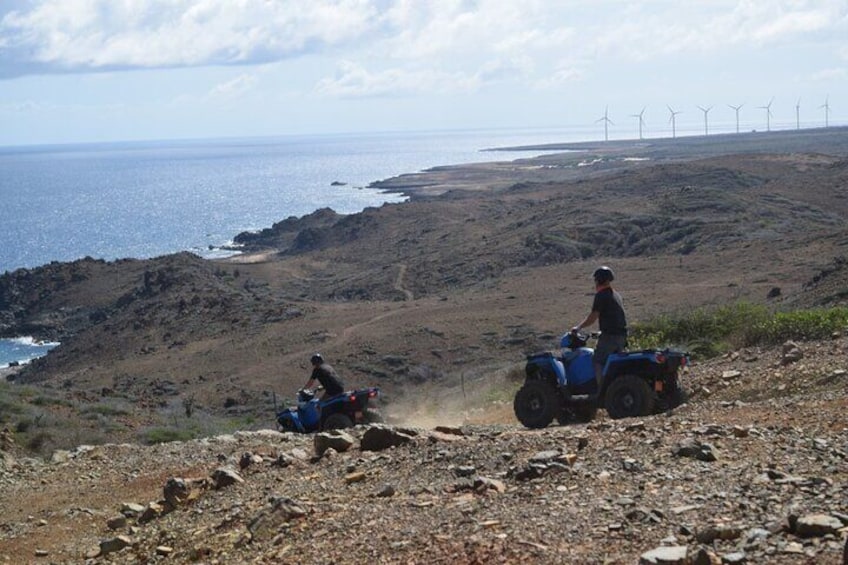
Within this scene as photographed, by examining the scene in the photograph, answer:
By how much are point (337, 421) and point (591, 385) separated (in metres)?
4.06

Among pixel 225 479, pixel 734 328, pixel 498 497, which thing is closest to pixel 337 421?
pixel 225 479

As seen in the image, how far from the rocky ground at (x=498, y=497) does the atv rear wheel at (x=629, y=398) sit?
57cm

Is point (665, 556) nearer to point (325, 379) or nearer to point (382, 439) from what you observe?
point (382, 439)

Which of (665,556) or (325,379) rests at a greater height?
(665,556)

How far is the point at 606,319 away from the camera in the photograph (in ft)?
43.1

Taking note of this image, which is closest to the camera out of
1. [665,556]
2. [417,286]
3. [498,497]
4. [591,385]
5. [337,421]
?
[665,556]

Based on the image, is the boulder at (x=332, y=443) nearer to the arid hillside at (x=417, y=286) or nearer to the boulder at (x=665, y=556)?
the boulder at (x=665, y=556)

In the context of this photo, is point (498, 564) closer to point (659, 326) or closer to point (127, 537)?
point (127, 537)

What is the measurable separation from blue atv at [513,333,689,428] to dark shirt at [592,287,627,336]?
39 centimetres

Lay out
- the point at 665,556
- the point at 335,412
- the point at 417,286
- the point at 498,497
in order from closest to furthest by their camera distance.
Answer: the point at 665,556 < the point at 498,497 < the point at 335,412 < the point at 417,286

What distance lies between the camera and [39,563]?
10.2 meters

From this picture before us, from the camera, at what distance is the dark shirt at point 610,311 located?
1298 cm

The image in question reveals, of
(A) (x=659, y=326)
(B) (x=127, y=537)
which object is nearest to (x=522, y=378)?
(A) (x=659, y=326)

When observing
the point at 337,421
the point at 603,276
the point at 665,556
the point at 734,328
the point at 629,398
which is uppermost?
the point at 603,276
